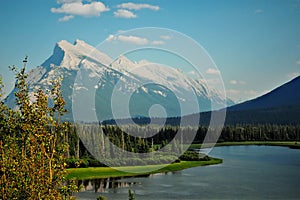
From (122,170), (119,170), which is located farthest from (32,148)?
(122,170)

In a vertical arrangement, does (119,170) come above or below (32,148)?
below

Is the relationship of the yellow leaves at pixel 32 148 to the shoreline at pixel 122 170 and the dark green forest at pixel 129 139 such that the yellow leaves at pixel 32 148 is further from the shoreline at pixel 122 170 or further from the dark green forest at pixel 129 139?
the shoreline at pixel 122 170

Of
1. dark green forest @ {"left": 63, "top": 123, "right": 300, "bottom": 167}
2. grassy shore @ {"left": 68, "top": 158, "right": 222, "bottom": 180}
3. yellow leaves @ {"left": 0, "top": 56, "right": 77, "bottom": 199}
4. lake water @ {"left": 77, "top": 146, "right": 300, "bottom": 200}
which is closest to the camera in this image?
yellow leaves @ {"left": 0, "top": 56, "right": 77, "bottom": 199}

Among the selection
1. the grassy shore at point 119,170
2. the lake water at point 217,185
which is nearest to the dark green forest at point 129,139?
the grassy shore at point 119,170

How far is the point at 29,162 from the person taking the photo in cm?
1029

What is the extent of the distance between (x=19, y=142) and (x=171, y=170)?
1988 inches

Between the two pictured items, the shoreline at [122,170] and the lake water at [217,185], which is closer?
the lake water at [217,185]

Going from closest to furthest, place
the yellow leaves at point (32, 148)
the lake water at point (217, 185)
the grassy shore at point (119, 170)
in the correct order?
1. the yellow leaves at point (32, 148)
2. the lake water at point (217, 185)
3. the grassy shore at point (119, 170)

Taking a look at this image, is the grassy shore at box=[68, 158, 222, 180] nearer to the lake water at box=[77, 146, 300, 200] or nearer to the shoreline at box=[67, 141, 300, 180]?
the shoreline at box=[67, 141, 300, 180]

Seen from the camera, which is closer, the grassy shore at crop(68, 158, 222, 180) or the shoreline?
the shoreline

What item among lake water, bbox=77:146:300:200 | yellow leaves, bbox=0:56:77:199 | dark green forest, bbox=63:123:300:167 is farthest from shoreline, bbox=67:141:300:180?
yellow leaves, bbox=0:56:77:199

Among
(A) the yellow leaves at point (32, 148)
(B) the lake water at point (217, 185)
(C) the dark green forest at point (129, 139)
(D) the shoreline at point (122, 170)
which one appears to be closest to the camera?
(A) the yellow leaves at point (32, 148)

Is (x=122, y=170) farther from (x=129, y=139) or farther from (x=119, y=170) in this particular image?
(x=129, y=139)

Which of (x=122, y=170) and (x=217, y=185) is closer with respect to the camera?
(x=217, y=185)
